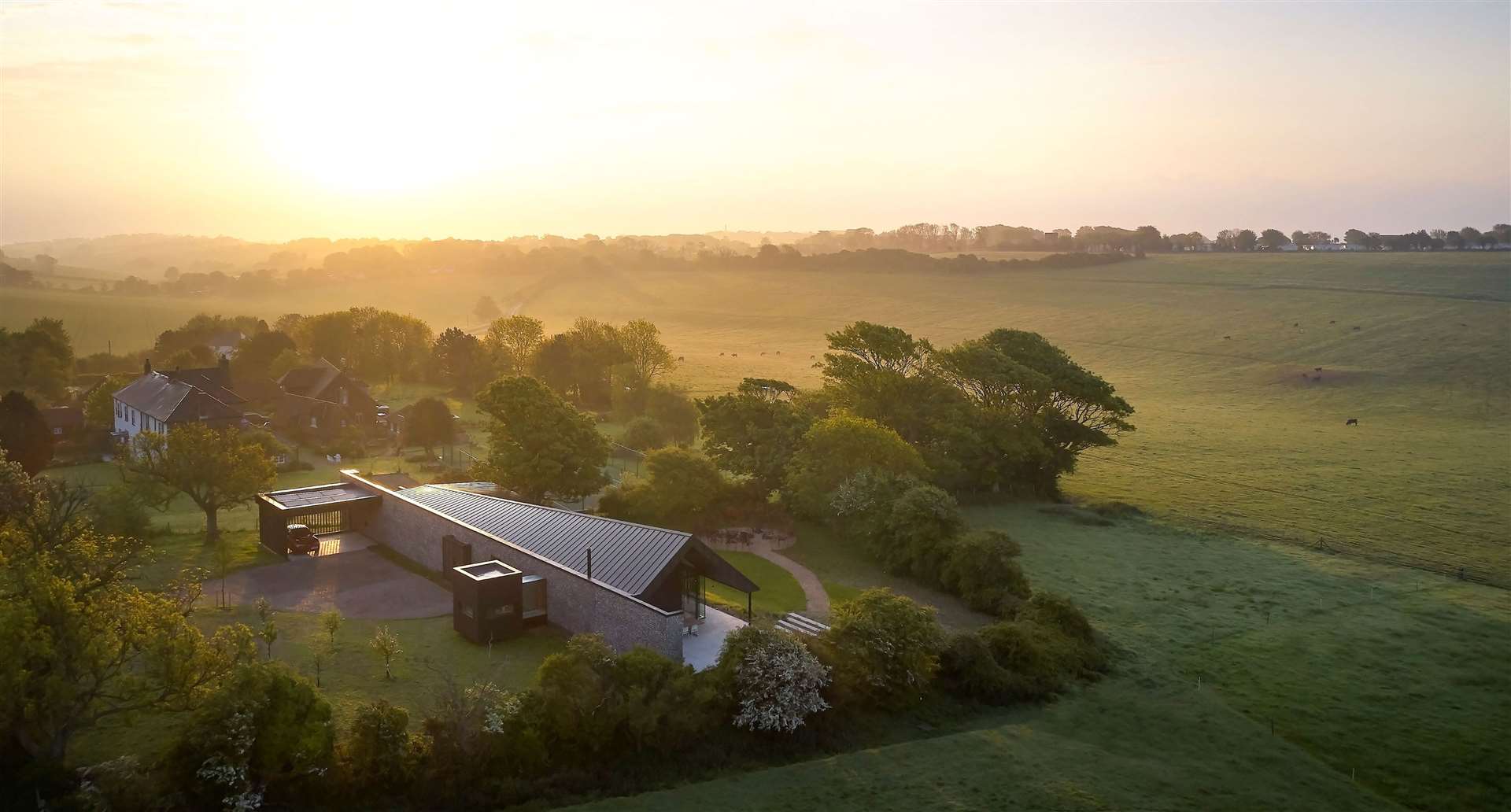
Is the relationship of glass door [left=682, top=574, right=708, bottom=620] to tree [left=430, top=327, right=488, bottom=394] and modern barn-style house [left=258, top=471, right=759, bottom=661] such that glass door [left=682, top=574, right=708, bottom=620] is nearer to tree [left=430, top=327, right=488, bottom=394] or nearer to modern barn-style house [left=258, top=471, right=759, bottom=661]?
modern barn-style house [left=258, top=471, right=759, bottom=661]

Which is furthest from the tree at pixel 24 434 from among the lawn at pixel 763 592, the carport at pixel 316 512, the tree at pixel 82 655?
the lawn at pixel 763 592

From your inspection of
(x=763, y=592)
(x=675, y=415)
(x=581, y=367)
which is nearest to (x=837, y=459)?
(x=763, y=592)

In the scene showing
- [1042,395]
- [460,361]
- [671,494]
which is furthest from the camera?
[460,361]

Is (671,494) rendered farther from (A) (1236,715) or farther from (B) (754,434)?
(A) (1236,715)

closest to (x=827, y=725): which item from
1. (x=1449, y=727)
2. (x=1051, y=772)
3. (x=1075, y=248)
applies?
(x=1051, y=772)

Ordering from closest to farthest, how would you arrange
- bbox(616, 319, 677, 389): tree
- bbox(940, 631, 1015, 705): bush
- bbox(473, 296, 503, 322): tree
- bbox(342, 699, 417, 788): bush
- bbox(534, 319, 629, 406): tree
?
bbox(342, 699, 417, 788): bush, bbox(940, 631, 1015, 705): bush, bbox(534, 319, 629, 406): tree, bbox(616, 319, 677, 389): tree, bbox(473, 296, 503, 322): tree

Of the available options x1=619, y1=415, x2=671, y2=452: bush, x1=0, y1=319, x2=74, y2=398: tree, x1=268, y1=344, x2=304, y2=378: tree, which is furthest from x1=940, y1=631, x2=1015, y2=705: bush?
x1=0, y1=319, x2=74, y2=398: tree

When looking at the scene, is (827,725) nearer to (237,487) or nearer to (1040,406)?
(237,487)
